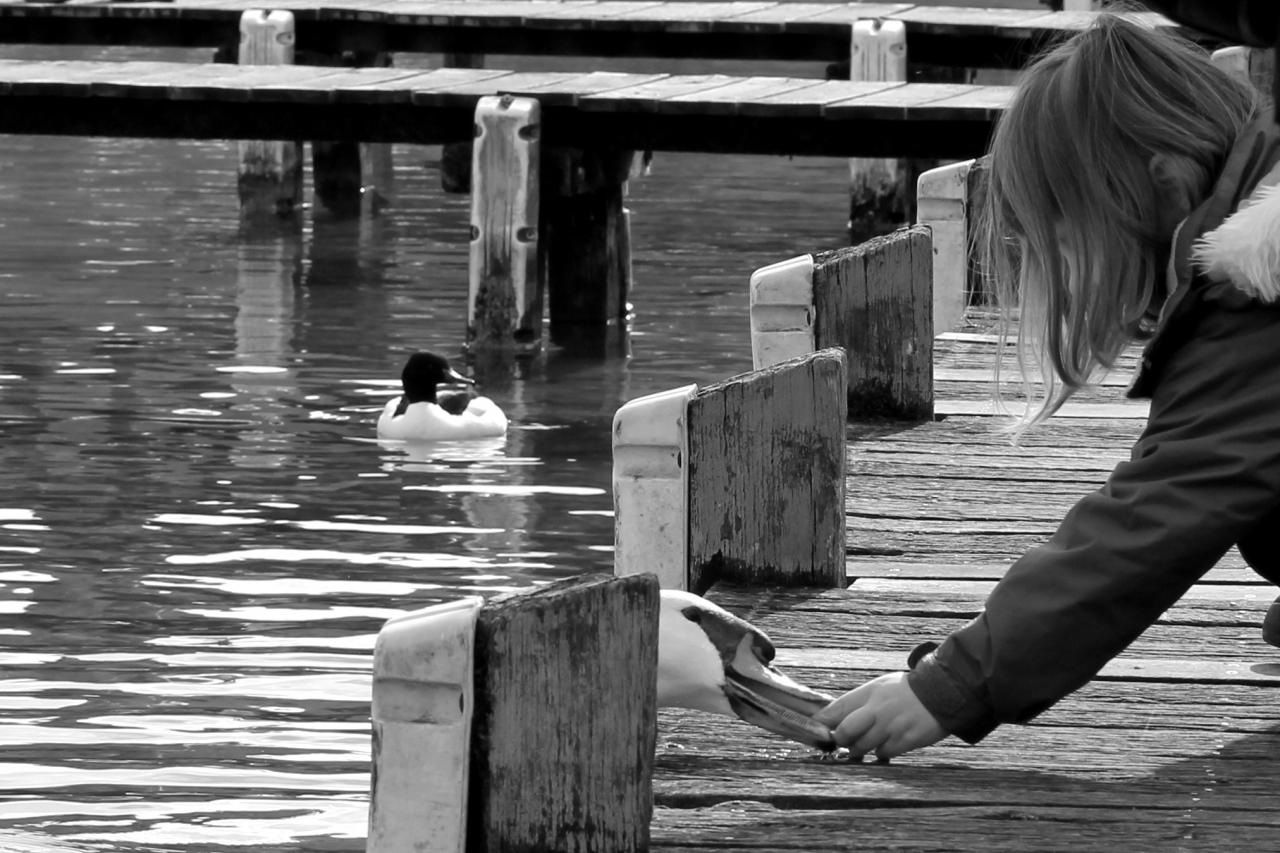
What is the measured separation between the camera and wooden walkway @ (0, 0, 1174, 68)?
15586 mm

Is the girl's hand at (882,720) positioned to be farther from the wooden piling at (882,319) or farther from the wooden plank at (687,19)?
the wooden plank at (687,19)

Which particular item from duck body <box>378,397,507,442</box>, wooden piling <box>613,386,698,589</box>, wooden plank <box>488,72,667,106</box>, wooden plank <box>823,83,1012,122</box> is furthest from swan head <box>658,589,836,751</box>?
wooden plank <box>488,72,667,106</box>

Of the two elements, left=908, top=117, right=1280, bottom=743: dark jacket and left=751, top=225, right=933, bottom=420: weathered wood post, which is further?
left=751, top=225, right=933, bottom=420: weathered wood post

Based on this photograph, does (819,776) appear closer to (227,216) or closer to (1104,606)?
(1104,606)

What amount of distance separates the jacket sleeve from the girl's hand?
9 centimetres

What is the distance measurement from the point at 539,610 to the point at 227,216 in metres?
15.2

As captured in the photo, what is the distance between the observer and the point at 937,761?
307cm

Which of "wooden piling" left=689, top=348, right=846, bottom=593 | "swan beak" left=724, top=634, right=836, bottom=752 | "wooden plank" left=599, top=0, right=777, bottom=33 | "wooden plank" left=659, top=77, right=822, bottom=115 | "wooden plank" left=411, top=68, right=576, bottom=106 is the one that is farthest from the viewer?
"wooden plank" left=599, top=0, right=777, bottom=33

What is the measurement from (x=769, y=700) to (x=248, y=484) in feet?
19.0

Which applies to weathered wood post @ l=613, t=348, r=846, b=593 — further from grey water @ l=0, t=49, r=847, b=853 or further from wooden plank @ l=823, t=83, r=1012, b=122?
wooden plank @ l=823, t=83, r=1012, b=122

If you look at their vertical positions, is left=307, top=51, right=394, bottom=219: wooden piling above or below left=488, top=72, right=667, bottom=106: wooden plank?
below

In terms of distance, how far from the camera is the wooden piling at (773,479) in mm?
3887

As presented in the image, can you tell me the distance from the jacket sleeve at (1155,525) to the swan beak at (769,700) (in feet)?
0.85

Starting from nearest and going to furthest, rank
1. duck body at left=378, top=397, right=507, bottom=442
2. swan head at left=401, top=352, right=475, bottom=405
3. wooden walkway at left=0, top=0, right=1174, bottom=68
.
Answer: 1. duck body at left=378, top=397, right=507, bottom=442
2. swan head at left=401, top=352, right=475, bottom=405
3. wooden walkway at left=0, top=0, right=1174, bottom=68
